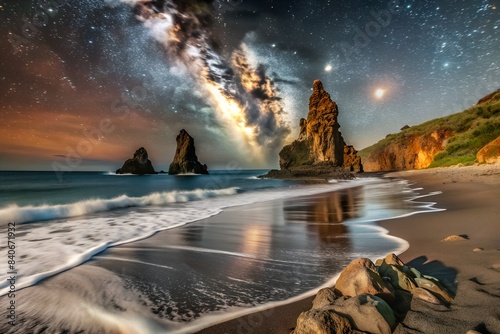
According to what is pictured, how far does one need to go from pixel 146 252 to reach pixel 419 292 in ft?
14.8

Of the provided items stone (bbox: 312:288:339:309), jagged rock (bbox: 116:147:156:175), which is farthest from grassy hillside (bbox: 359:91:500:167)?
jagged rock (bbox: 116:147:156:175)

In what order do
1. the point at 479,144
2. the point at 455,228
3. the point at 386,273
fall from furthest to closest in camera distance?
the point at 479,144, the point at 455,228, the point at 386,273

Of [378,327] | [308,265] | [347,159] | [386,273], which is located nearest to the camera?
[378,327]

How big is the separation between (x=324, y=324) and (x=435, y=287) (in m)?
1.27

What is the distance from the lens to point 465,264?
288 centimetres

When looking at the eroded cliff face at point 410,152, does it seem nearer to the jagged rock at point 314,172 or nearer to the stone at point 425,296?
the jagged rock at point 314,172

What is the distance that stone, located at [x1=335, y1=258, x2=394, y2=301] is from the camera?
A: 2090 mm

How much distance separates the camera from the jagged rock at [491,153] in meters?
16.0

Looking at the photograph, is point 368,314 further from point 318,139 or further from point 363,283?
point 318,139

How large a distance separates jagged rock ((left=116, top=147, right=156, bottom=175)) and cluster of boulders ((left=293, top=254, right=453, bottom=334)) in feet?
382

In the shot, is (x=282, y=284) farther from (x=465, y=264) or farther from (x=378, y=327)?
(x=465, y=264)

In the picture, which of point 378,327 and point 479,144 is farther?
point 479,144

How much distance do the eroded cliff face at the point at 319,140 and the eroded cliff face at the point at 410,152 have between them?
26.0ft

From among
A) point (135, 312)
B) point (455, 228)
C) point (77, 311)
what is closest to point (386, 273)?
point (135, 312)
